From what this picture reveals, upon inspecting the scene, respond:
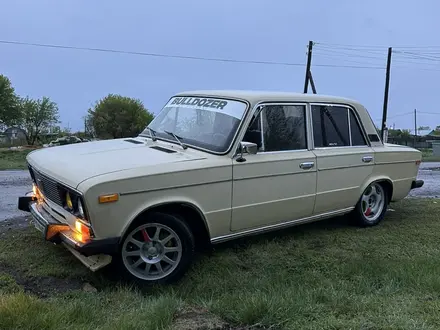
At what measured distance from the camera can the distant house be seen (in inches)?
1388

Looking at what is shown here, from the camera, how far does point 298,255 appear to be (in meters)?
5.16

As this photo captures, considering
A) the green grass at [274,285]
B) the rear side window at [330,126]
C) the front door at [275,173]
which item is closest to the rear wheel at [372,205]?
the green grass at [274,285]

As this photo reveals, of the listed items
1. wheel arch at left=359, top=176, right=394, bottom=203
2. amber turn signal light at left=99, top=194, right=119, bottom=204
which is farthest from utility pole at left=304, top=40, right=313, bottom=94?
amber turn signal light at left=99, top=194, right=119, bottom=204

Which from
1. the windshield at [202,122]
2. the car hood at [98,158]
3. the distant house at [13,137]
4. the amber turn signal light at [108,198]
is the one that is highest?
the windshield at [202,122]

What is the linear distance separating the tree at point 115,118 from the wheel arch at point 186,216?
42475 millimetres

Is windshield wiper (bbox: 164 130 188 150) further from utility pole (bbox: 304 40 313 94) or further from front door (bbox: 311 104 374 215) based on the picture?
utility pole (bbox: 304 40 313 94)

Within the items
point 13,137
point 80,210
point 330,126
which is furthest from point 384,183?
point 13,137

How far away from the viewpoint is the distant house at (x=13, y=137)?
35250mm

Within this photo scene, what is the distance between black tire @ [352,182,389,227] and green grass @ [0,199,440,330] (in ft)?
0.39

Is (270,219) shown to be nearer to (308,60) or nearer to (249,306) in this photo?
(249,306)

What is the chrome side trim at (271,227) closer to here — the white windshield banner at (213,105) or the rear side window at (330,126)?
the rear side window at (330,126)

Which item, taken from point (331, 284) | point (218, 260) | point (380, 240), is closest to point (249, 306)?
point (331, 284)

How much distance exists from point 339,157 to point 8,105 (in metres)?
44.1

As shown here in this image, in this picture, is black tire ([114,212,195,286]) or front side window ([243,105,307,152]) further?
front side window ([243,105,307,152])
